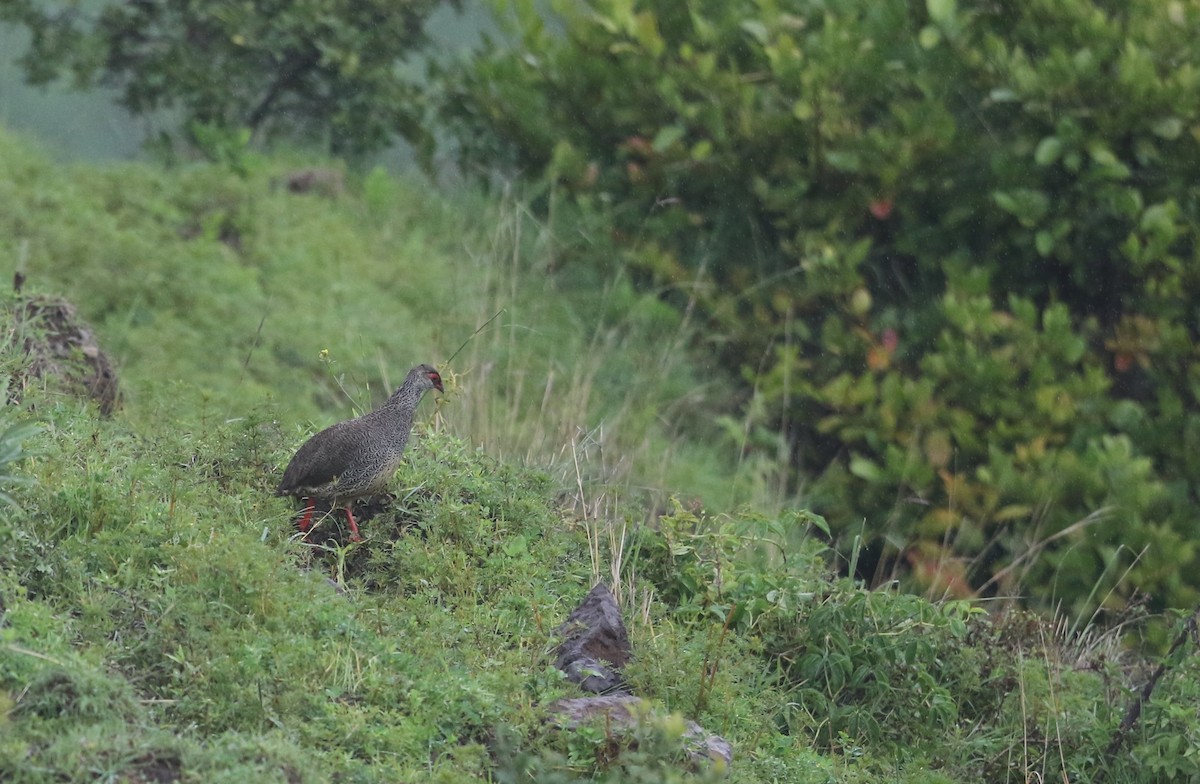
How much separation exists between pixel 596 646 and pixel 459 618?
18.2 inches

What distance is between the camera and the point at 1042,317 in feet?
25.4

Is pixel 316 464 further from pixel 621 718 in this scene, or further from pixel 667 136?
pixel 667 136

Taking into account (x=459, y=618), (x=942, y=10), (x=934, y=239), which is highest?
(x=942, y=10)

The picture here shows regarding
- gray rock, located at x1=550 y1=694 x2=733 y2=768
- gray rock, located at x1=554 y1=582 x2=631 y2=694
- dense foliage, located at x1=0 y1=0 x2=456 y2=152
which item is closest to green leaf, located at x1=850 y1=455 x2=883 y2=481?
gray rock, located at x1=554 y1=582 x2=631 y2=694

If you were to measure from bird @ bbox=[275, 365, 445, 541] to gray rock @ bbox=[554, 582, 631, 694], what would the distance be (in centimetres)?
80

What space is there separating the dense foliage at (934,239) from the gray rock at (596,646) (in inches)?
76.2

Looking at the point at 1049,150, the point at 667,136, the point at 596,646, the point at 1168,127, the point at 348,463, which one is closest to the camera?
the point at 596,646

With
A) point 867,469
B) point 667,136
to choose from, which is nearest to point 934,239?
point 867,469

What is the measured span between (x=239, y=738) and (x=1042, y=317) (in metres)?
5.04

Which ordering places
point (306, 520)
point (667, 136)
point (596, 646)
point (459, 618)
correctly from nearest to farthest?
point (596, 646) < point (459, 618) < point (306, 520) < point (667, 136)

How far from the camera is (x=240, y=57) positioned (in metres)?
10.8

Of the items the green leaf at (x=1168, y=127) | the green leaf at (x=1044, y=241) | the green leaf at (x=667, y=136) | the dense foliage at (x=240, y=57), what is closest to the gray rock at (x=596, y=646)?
the green leaf at (x=1044, y=241)

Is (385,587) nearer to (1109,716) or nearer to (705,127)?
(1109,716)

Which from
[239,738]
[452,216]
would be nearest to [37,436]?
[239,738]
